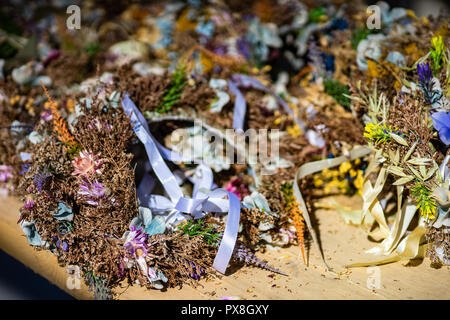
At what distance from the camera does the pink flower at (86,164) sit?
1.06m

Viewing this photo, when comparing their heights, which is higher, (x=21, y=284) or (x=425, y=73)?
(x=425, y=73)

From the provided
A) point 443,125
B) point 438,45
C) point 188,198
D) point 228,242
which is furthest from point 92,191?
point 438,45

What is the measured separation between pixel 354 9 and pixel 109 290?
1.43 meters

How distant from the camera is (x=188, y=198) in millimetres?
1143

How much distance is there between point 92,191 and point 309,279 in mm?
582

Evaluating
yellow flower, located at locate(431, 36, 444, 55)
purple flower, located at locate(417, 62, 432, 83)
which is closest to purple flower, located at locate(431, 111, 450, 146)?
purple flower, located at locate(417, 62, 432, 83)

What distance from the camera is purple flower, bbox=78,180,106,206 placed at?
103 centimetres

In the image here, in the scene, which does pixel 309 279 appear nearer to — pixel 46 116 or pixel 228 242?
pixel 228 242

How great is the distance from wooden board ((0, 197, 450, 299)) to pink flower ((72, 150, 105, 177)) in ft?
0.86

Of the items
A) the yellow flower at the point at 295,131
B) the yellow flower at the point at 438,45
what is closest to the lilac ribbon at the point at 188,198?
the yellow flower at the point at 295,131

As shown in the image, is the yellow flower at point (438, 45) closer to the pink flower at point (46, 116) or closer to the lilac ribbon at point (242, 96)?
the lilac ribbon at point (242, 96)

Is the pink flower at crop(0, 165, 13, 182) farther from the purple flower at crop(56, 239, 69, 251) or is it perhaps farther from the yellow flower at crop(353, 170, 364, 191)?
the yellow flower at crop(353, 170, 364, 191)

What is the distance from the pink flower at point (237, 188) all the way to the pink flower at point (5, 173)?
73 centimetres

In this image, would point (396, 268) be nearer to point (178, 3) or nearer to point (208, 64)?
point (208, 64)
